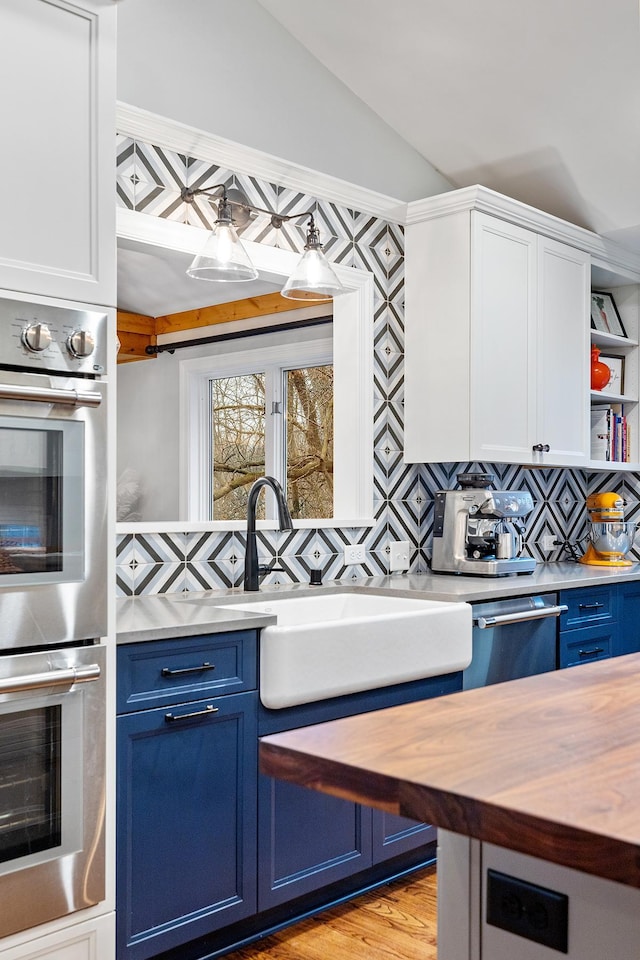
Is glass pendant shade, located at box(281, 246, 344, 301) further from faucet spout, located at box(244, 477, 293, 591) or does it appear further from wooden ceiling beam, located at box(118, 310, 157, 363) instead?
wooden ceiling beam, located at box(118, 310, 157, 363)

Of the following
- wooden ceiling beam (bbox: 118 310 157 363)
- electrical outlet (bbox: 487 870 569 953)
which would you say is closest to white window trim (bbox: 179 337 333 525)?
wooden ceiling beam (bbox: 118 310 157 363)

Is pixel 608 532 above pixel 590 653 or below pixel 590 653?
above

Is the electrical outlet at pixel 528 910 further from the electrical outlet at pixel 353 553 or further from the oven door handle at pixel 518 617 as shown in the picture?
the electrical outlet at pixel 353 553

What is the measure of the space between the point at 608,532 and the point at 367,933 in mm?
2481

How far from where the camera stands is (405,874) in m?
2.95

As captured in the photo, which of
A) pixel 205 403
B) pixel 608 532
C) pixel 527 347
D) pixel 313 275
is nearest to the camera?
pixel 313 275

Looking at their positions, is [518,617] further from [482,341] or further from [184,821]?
[184,821]

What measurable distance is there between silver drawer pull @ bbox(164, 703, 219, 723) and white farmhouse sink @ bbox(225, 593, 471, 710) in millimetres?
168

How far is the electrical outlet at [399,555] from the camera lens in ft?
12.4

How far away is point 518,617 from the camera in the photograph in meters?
3.27

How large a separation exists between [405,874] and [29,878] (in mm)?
1405

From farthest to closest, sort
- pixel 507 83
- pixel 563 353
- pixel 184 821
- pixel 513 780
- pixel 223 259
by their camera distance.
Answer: pixel 563 353 < pixel 507 83 < pixel 223 259 < pixel 184 821 < pixel 513 780

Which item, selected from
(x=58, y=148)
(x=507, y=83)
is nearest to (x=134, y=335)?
(x=507, y=83)

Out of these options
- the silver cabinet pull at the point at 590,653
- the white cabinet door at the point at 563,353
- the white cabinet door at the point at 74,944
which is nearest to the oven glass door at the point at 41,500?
the white cabinet door at the point at 74,944
